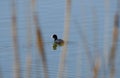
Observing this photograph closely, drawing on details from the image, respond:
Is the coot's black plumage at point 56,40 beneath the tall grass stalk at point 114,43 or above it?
beneath

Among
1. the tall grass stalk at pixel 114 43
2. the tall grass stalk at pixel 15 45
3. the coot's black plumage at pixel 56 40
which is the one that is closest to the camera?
the tall grass stalk at pixel 114 43

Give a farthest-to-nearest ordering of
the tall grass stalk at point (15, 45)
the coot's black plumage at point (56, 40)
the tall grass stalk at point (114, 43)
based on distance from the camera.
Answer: the coot's black plumage at point (56, 40), the tall grass stalk at point (15, 45), the tall grass stalk at point (114, 43)

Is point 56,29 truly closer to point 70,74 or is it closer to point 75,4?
point 75,4

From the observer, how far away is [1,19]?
9039mm

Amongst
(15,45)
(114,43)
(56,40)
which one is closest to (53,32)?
(56,40)

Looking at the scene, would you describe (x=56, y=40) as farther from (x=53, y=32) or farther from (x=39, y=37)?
(x=39, y=37)

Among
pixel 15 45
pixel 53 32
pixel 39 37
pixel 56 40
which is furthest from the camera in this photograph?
pixel 53 32

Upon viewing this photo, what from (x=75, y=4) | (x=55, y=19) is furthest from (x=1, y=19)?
(x=75, y=4)

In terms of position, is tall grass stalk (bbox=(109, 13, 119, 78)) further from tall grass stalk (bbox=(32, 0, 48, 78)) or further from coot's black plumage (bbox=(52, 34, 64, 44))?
coot's black plumage (bbox=(52, 34, 64, 44))

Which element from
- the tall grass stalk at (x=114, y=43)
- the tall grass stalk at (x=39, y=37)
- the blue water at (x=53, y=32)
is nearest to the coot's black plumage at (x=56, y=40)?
→ the blue water at (x=53, y=32)

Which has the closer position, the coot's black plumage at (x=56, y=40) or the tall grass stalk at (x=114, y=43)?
the tall grass stalk at (x=114, y=43)

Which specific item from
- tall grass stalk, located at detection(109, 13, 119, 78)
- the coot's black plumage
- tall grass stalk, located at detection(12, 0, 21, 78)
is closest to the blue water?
the coot's black plumage

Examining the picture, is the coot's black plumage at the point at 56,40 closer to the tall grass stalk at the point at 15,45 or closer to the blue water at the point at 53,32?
the blue water at the point at 53,32

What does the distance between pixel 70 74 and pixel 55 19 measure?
307cm
